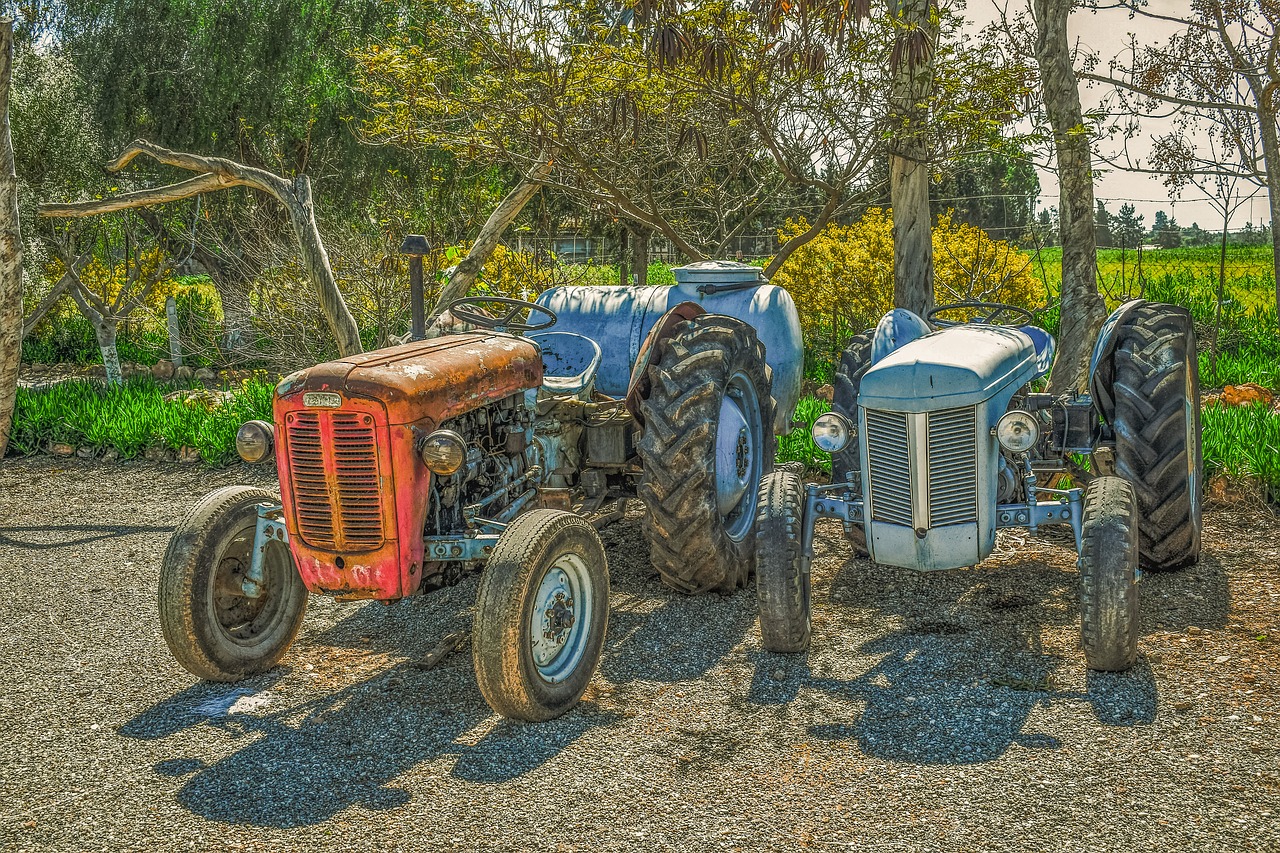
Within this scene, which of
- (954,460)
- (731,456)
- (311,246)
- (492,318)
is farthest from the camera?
(311,246)

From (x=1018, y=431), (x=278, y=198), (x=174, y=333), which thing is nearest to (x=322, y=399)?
(x=1018, y=431)

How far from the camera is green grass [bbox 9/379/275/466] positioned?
9.40m

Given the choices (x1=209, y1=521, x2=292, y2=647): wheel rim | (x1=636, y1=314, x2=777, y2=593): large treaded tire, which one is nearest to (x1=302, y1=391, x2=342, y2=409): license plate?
(x1=209, y1=521, x2=292, y2=647): wheel rim

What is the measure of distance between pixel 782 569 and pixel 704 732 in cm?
72

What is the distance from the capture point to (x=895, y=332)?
5.20 meters

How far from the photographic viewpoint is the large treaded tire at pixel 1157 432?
5.00 metres

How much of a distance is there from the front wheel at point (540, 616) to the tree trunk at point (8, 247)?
5.49m

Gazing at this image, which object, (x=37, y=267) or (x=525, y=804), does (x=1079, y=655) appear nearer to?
(x=525, y=804)

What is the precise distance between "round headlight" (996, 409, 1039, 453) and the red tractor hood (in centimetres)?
197

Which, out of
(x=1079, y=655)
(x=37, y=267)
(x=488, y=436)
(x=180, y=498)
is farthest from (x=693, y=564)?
(x=37, y=267)

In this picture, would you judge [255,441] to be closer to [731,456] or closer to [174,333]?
[731,456]

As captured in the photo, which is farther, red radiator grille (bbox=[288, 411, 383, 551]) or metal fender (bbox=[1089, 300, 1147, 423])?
metal fender (bbox=[1089, 300, 1147, 423])

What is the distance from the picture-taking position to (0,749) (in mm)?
3889

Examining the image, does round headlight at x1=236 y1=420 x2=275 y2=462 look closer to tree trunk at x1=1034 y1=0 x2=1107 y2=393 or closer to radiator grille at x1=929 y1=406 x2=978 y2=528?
radiator grille at x1=929 y1=406 x2=978 y2=528
